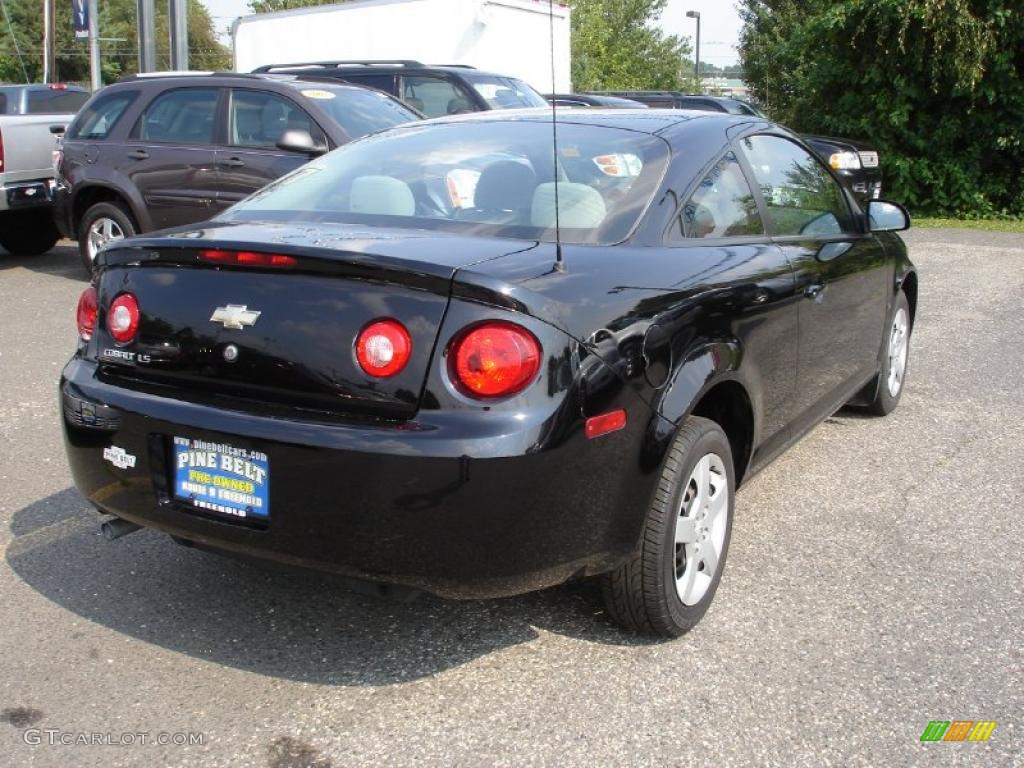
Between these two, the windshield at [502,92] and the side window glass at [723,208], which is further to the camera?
the windshield at [502,92]

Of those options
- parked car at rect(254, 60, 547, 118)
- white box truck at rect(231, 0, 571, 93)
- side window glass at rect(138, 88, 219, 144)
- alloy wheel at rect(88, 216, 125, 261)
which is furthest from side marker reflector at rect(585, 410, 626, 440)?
white box truck at rect(231, 0, 571, 93)

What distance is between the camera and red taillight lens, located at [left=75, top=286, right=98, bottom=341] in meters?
3.35

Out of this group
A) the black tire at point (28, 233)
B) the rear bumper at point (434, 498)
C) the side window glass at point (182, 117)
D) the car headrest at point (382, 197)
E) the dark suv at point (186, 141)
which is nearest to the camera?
the rear bumper at point (434, 498)

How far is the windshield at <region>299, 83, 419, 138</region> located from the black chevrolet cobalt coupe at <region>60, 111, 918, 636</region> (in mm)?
5014

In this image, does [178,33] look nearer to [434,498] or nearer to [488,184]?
[488,184]

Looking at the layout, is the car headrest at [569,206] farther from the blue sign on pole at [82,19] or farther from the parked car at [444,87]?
the blue sign on pole at [82,19]

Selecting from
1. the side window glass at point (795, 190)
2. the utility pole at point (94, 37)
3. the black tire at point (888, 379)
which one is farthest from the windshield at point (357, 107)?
the utility pole at point (94, 37)

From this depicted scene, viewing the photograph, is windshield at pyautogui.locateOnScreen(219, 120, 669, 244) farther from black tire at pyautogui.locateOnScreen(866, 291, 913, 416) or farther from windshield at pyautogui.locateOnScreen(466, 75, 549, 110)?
windshield at pyautogui.locateOnScreen(466, 75, 549, 110)

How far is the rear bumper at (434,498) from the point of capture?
2.64 meters

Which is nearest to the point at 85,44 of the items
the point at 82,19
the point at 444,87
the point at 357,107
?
the point at 82,19

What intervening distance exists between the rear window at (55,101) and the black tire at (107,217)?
4219mm

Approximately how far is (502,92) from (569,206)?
8769mm

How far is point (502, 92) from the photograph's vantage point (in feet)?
38.4

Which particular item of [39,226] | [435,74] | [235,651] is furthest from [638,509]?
[39,226]
